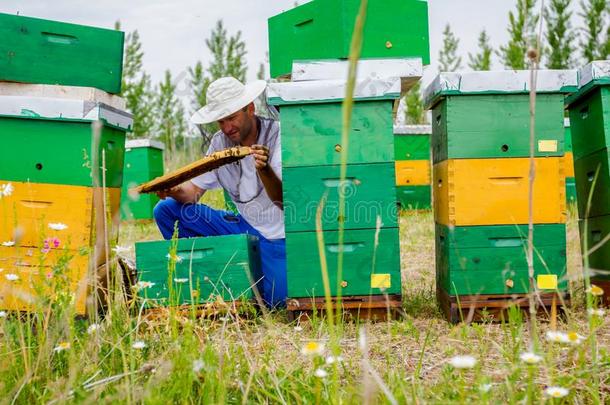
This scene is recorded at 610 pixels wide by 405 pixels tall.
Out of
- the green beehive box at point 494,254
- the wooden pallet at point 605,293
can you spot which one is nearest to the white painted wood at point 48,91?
the green beehive box at point 494,254

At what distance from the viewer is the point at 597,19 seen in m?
11.8

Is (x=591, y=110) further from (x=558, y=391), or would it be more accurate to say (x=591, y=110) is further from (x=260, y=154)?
(x=558, y=391)

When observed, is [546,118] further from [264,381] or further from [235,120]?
[264,381]

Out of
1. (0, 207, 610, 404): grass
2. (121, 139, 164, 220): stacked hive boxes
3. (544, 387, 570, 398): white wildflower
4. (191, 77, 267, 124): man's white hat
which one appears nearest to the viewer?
(544, 387, 570, 398): white wildflower

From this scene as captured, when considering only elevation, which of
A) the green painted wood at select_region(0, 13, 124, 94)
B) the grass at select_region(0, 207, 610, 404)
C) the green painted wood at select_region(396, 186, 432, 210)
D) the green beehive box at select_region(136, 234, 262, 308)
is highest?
the green painted wood at select_region(0, 13, 124, 94)

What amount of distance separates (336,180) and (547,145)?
35.6 inches

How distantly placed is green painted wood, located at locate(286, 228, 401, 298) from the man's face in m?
0.83

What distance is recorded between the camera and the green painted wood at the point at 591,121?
2662mm

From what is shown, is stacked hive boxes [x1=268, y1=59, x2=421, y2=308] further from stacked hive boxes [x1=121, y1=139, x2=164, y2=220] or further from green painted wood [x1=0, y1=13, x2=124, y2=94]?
stacked hive boxes [x1=121, y1=139, x2=164, y2=220]

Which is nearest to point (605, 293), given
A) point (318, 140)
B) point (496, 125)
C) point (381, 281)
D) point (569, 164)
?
point (496, 125)

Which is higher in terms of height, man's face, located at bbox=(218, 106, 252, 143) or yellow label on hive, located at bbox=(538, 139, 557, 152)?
man's face, located at bbox=(218, 106, 252, 143)

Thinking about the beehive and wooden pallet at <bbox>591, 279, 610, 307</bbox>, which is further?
wooden pallet at <bbox>591, 279, 610, 307</bbox>

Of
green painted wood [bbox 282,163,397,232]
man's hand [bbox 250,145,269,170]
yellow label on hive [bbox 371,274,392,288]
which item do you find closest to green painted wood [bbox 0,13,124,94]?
man's hand [bbox 250,145,269,170]

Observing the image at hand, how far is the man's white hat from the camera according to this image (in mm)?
3104
